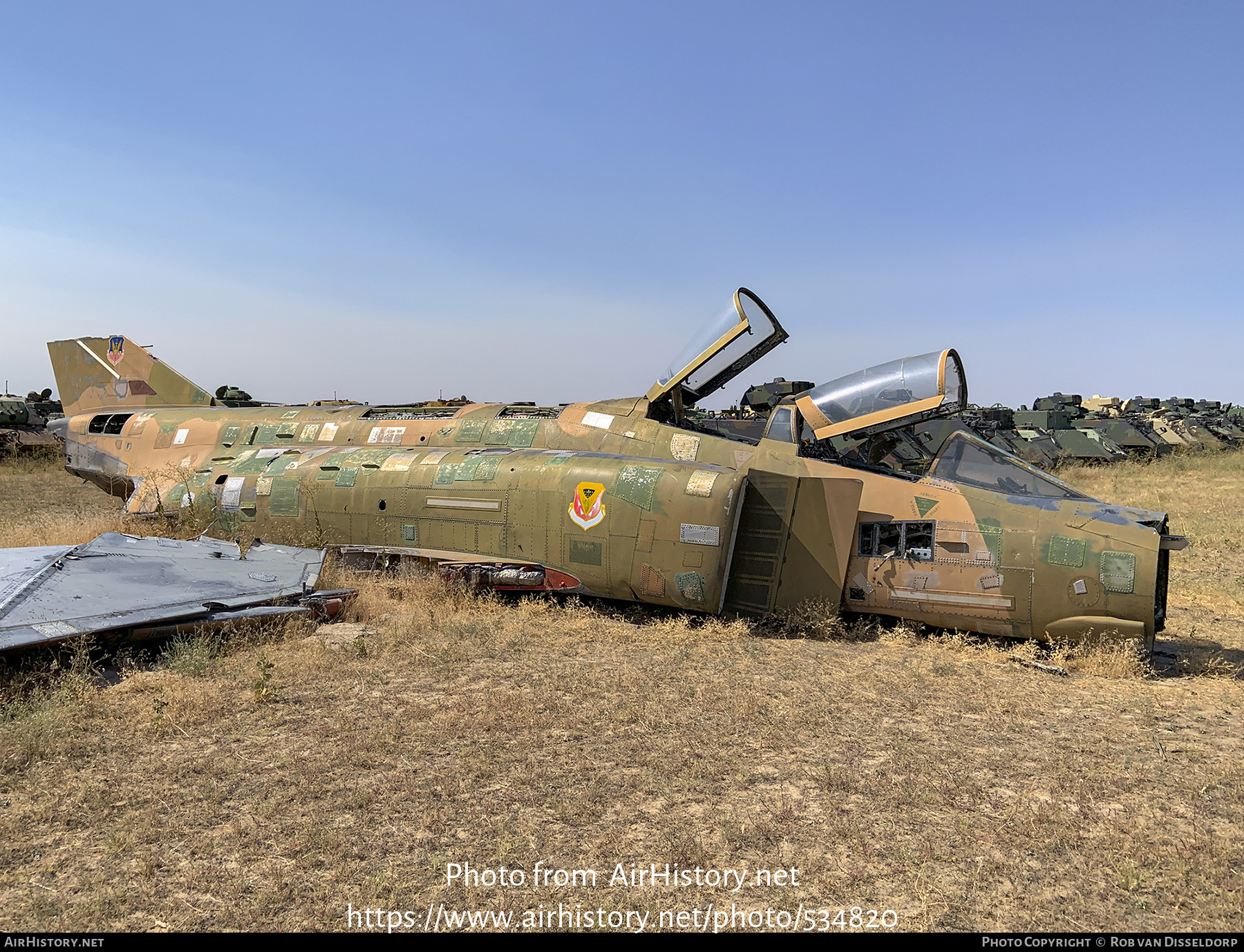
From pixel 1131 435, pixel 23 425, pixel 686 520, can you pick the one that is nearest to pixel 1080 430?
pixel 1131 435

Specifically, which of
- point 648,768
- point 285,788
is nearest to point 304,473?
point 285,788

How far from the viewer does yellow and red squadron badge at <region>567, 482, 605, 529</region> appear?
25.7 feet

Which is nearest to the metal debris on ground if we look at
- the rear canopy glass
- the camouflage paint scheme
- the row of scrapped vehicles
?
the camouflage paint scheme

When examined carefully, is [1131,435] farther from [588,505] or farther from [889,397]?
[588,505]

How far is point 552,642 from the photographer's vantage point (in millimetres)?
7117

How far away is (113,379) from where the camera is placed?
45.1 ft

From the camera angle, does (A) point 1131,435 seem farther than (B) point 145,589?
Yes

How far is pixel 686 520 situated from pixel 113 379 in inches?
480

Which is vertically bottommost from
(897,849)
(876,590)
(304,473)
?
(897,849)

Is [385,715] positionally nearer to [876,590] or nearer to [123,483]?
[876,590]

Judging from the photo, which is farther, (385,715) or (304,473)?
(304,473)

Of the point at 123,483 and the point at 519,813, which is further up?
the point at 123,483

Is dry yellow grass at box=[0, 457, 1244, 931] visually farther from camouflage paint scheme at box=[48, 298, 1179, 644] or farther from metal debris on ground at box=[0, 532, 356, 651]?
camouflage paint scheme at box=[48, 298, 1179, 644]
